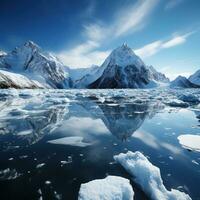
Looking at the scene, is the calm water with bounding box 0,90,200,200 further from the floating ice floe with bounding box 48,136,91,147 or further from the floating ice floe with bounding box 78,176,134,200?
the floating ice floe with bounding box 78,176,134,200

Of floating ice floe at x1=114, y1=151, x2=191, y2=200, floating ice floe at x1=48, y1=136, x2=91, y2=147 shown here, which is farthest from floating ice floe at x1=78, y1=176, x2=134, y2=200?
floating ice floe at x1=48, y1=136, x2=91, y2=147

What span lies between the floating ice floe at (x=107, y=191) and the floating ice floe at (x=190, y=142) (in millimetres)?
3857

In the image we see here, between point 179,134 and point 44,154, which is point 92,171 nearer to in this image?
point 44,154

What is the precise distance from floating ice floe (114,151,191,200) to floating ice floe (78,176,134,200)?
0.51 meters

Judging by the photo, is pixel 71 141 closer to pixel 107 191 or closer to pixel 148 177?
pixel 148 177

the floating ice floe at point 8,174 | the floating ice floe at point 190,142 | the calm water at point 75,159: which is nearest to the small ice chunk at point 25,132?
the calm water at point 75,159

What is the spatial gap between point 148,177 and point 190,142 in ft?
12.5

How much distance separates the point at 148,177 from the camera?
13.1 feet

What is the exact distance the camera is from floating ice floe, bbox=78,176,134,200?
10.7 ft

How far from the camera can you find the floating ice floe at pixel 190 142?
21.3ft

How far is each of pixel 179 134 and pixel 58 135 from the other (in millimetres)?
5380

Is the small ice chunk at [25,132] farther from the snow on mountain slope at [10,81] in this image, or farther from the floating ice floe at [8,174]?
the snow on mountain slope at [10,81]

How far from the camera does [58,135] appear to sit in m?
7.75

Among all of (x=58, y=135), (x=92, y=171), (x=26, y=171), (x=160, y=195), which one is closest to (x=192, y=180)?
(x=160, y=195)
